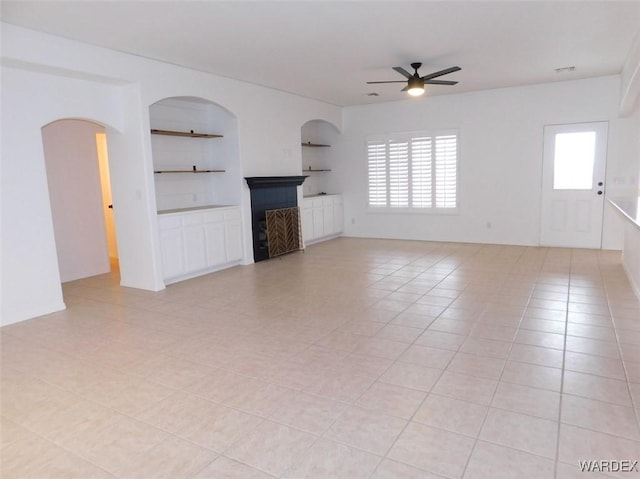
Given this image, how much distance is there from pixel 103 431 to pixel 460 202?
7035 millimetres

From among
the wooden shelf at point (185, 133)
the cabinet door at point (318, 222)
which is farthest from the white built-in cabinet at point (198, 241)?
the cabinet door at point (318, 222)

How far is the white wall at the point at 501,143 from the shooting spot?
21.8 ft

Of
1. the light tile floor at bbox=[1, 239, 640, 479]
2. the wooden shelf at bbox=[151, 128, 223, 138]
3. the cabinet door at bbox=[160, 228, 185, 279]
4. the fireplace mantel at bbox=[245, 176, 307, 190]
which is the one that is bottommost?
the light tile floor at bbox=[1, 239, 640, 479]

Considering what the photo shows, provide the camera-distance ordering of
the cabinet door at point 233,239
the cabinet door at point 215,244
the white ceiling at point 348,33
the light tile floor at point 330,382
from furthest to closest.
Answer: the cabinet door at point 233,239
the cabinet door at point 215,244
the white ceiling at point 348,33
the light tile floor at point 330,382

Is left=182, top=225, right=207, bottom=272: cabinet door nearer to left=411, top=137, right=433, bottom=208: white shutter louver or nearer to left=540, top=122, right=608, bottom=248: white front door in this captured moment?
left=411, top=137, right=433, bottom=208: white shutter louver

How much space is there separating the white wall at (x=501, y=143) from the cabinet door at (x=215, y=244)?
12.6ft

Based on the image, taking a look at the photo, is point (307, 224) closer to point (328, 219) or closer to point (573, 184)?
point (328, 219)

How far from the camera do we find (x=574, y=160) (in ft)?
22.8

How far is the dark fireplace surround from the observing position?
6.65 metres

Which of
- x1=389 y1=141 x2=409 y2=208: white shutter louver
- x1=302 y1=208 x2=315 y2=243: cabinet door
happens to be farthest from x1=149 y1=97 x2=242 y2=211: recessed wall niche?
x1=389 y1=141 x2=409 y2=208: white shutter louver

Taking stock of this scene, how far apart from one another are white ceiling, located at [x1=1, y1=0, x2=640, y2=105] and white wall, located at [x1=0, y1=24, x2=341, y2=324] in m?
0.19

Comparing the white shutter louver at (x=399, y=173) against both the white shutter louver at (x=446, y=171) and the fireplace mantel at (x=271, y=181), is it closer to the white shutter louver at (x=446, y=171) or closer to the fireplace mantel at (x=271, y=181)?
the white shutter louver at (x=446, y=171)

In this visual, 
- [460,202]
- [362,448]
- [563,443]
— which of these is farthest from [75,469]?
[460,202]

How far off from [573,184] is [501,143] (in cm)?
134
